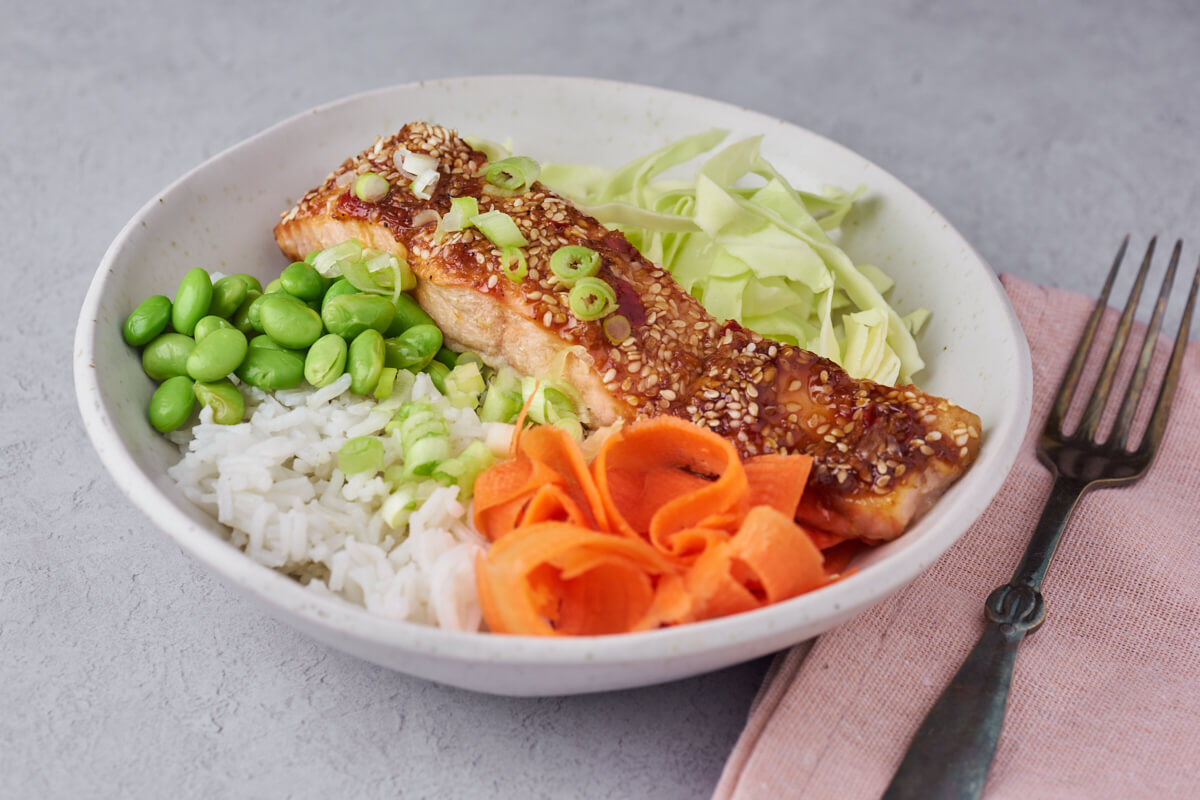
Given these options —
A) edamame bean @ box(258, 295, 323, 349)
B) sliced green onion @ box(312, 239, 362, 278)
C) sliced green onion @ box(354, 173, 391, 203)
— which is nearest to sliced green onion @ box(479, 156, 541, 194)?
sliced green onion @ box(354, 173, 391, 203)

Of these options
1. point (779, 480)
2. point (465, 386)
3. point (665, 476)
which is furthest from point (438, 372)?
point (779, 480)

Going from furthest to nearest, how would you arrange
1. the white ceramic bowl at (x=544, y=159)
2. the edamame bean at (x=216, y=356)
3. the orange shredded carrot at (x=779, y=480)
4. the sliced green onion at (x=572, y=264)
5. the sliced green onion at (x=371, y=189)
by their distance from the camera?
the sliced green onion at (x=371, y=189) < the sliced green onion at (x=572, y=264) < the edamame bean at (x=216, y=356) < the orange shredded carrot at (x=779, y=480) < the white ceramic bowl at (x=544, y=159)

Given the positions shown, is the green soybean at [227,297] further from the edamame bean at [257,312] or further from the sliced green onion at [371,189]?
the sliced green onion at [371,189]

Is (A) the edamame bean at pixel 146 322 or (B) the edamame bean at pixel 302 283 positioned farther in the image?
(B) the edamame bean at pixel 302 283

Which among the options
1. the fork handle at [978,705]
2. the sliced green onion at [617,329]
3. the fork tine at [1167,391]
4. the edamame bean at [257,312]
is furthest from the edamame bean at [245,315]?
the fork tine at [1167,391]

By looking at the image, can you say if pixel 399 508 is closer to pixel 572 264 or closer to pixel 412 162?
pixel 572 264

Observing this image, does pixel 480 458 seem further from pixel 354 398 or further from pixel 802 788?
pixel 802 788

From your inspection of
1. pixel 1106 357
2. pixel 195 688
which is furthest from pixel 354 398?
pixel 1106 357
